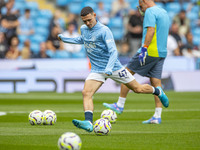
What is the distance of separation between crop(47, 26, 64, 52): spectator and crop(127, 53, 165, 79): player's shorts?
12.6 meters

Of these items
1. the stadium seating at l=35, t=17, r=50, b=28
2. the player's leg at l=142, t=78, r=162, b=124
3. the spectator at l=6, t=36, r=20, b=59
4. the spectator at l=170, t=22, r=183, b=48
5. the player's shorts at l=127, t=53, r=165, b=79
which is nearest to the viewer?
the player's leg at l=142, t=78, r=162, b=124

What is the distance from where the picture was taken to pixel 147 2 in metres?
10.1

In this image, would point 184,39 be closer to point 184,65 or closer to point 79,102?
point 184,65

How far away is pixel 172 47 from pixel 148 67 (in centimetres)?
1275

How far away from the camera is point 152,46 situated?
10.2 meters

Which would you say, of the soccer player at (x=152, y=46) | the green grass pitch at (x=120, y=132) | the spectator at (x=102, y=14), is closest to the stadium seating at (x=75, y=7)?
the spectator at (x=102, y=14)

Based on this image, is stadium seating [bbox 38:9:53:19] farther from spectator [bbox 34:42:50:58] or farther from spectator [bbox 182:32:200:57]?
spectator [bbox 182:32:200:57]

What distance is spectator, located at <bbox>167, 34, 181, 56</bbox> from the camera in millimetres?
22562

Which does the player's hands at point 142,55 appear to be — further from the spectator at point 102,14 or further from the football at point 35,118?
the spectator at point 102,14

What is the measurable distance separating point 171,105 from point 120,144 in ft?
26.3

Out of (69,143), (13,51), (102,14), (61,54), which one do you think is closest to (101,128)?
(69,143)

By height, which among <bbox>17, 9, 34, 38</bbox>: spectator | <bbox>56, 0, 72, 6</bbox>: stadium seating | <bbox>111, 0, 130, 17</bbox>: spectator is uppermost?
<bbox>56, 0, 72, 6</bbox>: stadium seating

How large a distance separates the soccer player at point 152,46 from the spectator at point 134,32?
12.5m

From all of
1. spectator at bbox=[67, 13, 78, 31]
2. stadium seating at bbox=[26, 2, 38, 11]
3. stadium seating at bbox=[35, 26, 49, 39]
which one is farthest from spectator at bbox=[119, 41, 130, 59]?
stadium seating at bbox=[26, 2, 38, 11]
